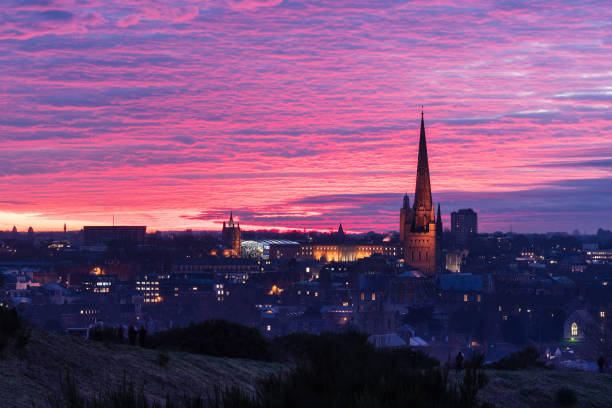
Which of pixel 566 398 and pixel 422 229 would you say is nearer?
pixel 566 398

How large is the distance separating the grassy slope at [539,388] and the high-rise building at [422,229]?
5866 inches

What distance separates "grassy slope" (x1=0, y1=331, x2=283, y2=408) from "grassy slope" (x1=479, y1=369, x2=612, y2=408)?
14.8 feet

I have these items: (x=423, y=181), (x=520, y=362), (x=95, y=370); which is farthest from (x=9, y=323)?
(x=423, y=181)

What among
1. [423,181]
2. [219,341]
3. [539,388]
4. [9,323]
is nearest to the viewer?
[9,323]

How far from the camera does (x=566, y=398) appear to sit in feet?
62.8

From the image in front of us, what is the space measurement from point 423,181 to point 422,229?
28.9ft

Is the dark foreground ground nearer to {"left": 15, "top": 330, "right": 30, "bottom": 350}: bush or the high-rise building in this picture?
{"left": 15, "top": 330, "right": 30, "bottom": 350}: bush

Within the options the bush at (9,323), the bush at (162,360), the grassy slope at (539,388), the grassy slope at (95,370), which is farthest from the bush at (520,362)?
the bush at (9,323)

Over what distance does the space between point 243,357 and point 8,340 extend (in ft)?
30.1

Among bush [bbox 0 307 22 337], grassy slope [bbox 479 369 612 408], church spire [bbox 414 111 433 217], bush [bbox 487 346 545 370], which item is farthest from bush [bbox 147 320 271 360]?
church spire [bbox 414 111 433 217]

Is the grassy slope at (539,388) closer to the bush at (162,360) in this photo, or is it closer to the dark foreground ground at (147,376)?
the dark foreground ground at (147,376)

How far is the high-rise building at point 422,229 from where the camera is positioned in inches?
6736

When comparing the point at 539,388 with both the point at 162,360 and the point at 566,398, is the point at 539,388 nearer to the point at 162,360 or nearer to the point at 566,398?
the point at 566,398

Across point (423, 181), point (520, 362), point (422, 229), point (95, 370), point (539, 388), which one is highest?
point (423, 181)
